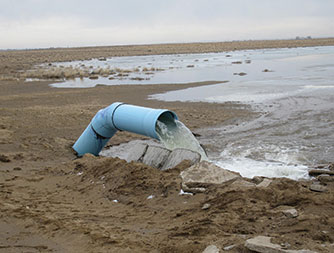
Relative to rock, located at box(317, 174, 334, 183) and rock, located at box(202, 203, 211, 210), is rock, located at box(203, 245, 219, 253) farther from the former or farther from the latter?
rock, located at box(317, 174, 334, 183)

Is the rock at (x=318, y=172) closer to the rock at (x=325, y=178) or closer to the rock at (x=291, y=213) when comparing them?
the rock at (x=325, y=178)

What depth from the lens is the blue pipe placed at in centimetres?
986

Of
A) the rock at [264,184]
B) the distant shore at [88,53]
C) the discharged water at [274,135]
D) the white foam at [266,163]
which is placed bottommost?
the white foam at [266,163]

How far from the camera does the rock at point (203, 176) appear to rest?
692 centimetres

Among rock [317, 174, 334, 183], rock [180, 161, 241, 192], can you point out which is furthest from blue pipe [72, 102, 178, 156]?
rock [317, 174, 334, 183]

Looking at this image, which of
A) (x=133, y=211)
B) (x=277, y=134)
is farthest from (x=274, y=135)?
(x=133, y=211)

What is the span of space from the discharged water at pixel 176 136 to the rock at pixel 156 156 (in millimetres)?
1472

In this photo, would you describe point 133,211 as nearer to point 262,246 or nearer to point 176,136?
point 262,246

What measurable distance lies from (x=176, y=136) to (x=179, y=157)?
7.22 feet

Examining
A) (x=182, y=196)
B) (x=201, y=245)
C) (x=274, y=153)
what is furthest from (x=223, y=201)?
(x=274, y=153)

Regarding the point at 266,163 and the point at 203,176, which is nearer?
the point at 203,176

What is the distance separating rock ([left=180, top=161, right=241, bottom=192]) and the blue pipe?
2511mm

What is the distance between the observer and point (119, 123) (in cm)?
1061

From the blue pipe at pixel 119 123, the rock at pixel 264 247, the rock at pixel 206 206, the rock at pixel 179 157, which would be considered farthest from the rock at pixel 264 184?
the blue pipe at pixel 119 123
